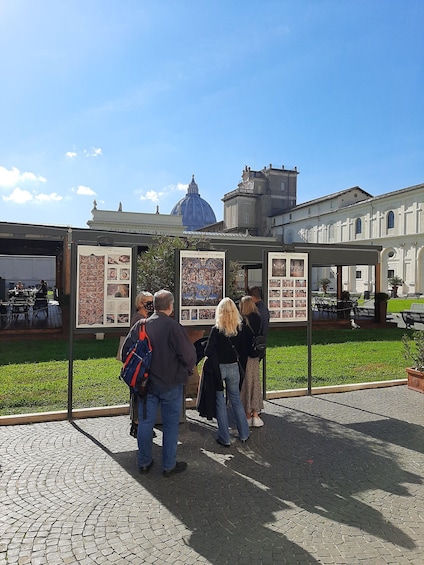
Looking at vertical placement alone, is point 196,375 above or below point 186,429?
above

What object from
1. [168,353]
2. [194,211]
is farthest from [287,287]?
[194,211]

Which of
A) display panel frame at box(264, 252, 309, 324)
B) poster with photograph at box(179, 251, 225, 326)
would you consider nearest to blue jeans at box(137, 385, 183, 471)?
poster with photograph at box(179, 251, 225, 326)

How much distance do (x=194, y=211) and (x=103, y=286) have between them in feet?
441

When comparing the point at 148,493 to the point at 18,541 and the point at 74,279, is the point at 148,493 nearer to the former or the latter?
the point at 18,541

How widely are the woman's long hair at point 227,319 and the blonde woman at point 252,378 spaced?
47 centimetres

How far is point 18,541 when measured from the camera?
9.68 feet

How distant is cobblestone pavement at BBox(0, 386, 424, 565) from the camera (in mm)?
2861

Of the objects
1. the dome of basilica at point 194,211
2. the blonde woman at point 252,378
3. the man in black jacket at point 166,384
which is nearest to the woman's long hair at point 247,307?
the blonde woman at point 252,378

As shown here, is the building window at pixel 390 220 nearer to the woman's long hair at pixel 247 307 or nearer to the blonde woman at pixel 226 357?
the woman's long hair at pixel 247 307

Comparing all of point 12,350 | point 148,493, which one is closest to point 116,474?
point 148,493

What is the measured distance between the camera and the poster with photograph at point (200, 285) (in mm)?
6156

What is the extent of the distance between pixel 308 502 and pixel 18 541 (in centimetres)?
229

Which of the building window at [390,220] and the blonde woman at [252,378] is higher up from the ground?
the building window at [390,220]

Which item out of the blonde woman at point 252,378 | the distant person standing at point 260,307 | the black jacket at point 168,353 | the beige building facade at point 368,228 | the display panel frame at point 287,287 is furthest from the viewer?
the beige building facade at point 368,228
